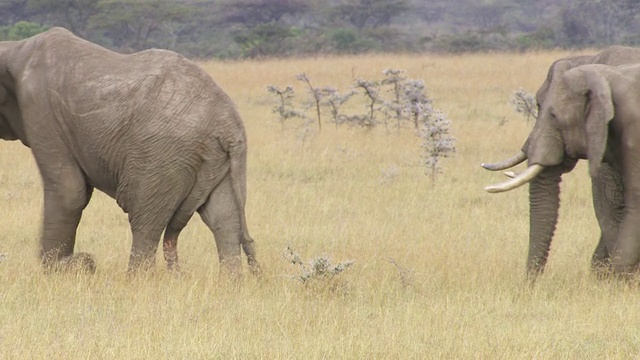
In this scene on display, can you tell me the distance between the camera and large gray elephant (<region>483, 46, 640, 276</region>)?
6.93 meters

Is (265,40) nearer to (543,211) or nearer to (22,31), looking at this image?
(22,31)

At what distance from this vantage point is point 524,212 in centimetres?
1013

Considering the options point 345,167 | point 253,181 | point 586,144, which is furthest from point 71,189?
point 345,167

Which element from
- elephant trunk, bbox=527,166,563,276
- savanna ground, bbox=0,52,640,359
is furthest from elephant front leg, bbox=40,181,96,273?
elephant trunk, bbox=527,166,563,276

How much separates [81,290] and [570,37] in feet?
119

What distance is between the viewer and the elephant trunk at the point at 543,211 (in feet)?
22.7

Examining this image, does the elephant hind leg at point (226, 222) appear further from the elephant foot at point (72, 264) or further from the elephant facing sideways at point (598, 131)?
the elephant facing sideways at point (598, 131)

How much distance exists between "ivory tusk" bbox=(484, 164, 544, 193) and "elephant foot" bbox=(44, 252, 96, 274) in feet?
8.04

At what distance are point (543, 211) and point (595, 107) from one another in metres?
0.73

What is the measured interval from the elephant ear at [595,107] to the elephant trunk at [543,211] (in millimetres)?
378

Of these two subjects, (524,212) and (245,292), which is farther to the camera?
(524,212)

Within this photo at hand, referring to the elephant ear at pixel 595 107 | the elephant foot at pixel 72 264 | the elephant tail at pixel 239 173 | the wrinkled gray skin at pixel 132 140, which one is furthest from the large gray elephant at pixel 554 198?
the elephant foot at pixel 72 264

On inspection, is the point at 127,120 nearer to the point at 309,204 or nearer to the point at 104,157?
the point at 104,157

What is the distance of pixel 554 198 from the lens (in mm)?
6934
